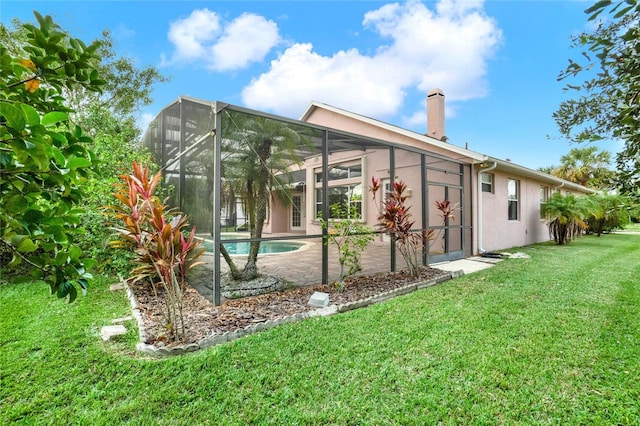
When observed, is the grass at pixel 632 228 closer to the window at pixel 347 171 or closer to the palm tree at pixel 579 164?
the palm tree at pixel 579 164

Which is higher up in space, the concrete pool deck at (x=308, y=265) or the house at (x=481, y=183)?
the house at (x=481, y=183)

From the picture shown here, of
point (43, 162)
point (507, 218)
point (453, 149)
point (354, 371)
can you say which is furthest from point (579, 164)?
Answer: point (43, 162)

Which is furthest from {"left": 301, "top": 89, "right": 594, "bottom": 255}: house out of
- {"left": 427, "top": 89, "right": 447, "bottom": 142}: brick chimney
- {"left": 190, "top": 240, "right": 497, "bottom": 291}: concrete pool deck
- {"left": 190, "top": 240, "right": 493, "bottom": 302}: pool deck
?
{"left": 190, "top": 240, "right": 493, "bottom": 302}: pool deck

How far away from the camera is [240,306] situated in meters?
4.64

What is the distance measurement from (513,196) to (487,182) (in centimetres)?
248

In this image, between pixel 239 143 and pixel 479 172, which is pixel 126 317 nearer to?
pixel 239 143

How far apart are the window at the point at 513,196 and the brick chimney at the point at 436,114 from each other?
306 centimetres

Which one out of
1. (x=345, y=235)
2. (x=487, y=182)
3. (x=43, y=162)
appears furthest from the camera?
(x=487, y=182)

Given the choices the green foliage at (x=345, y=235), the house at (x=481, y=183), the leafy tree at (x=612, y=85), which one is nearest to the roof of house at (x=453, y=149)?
the house at (x=481, y=183)

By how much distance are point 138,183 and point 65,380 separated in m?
1.97

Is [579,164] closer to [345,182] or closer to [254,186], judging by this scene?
[345,182]

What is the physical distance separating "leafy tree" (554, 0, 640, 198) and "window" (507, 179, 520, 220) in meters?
11.0

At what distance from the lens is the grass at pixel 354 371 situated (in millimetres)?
2344

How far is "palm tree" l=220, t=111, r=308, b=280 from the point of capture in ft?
16.2
